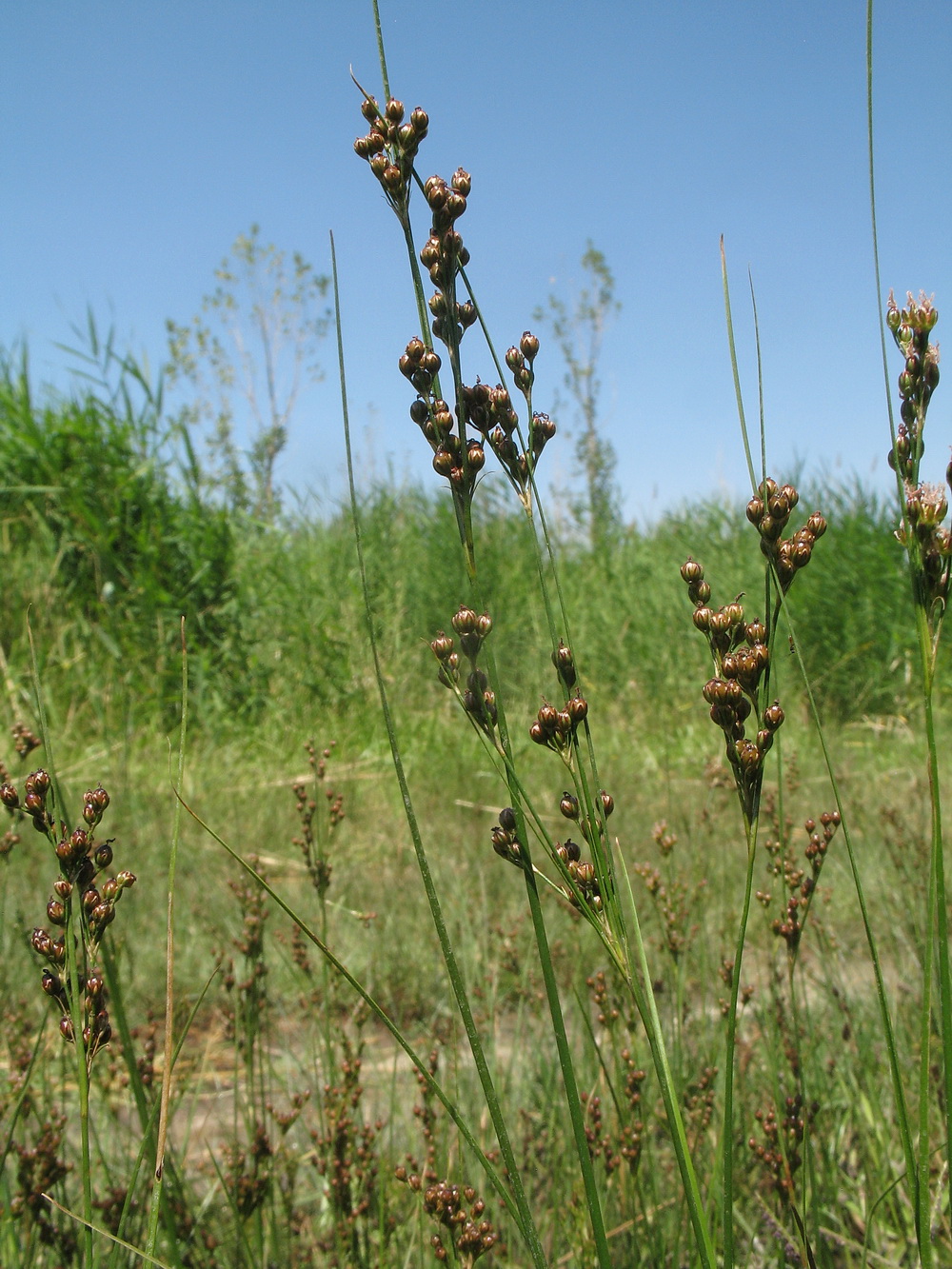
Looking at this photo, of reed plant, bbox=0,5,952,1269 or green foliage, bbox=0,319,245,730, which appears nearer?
reed plant, bbox=0,5,952,1269

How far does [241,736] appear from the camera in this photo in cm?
643

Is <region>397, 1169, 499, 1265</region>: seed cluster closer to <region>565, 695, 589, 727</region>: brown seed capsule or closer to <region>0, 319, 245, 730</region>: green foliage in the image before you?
<region>565, 695, 589, 727</region>: brown seed capsule

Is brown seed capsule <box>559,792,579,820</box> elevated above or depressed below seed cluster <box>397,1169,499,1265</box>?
above

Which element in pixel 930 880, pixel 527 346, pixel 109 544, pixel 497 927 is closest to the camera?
pixel 930 880

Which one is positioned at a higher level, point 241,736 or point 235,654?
point 235,654

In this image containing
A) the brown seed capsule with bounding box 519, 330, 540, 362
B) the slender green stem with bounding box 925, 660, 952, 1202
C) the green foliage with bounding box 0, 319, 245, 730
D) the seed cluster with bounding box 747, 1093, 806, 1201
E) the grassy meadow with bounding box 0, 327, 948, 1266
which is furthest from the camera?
the green foliage with bounding box 0, 319, 245, 730

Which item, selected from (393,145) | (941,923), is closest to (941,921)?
(941,923)

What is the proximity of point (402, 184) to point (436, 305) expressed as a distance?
0.34ft

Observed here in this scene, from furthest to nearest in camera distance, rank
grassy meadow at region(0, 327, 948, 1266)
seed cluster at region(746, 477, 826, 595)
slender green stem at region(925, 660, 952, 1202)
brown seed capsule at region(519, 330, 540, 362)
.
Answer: grassy meadow at region(0, 327, 948, 1266)
brown seed capsule at region(519, 330, 540, 362)
seed cluster at region(746, 477, 826, 595)
slender green stem at region(925, 660, 952, 1202)

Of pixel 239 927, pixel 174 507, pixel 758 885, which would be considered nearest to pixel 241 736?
pixel 174 507

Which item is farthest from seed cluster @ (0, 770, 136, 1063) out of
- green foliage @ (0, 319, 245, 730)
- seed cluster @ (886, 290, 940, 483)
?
green foliage @ (0, 319, 245, 730)

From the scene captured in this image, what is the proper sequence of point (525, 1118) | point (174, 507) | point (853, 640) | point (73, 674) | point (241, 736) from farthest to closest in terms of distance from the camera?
point (853, 640) < point (174, 507) < point (241, 736) < point (73, 674) < point (525, 1118)

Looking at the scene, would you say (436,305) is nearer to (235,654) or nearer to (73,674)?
(73,674)

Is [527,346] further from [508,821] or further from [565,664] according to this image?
[508,821]
